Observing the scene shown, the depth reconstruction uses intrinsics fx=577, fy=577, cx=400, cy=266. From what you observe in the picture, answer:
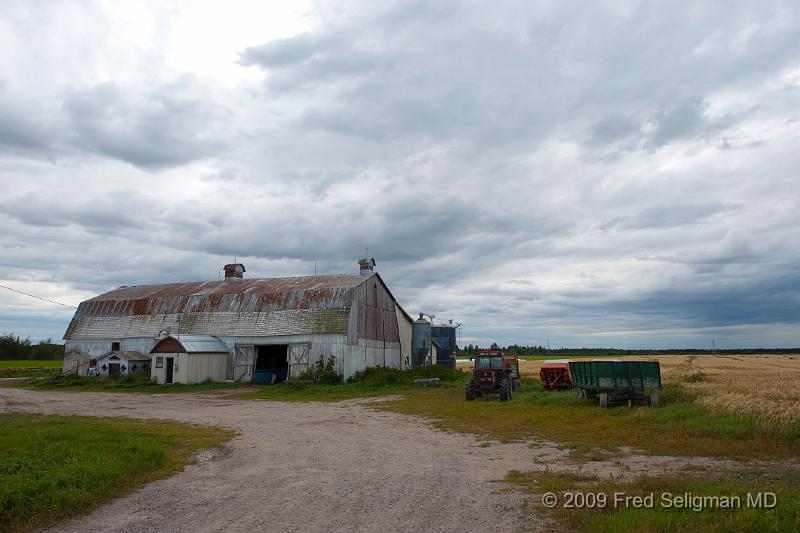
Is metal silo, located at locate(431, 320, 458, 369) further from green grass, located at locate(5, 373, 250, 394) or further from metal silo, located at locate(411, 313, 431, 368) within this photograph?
green grass, located at locate(5, 373, 250, 394)

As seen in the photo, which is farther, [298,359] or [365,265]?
[365,265]

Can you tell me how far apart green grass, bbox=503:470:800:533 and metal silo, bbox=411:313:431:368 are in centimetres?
4194

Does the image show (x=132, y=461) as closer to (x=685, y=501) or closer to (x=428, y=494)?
(x=428, y=494)

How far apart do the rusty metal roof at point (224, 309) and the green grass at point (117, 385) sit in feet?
17.2

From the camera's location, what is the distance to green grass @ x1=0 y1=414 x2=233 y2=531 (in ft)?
28.3

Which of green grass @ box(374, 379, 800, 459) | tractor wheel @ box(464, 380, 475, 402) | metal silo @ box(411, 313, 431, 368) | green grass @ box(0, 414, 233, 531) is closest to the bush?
green grass @ box(374, 379, 800, 459)

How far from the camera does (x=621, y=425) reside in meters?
17.9

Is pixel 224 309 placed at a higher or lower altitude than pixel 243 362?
higher

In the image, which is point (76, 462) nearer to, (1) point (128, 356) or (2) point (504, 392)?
(2) point (504, 392)

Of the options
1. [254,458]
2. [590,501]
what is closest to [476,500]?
[590,501]

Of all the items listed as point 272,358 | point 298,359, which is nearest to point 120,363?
point 272,358

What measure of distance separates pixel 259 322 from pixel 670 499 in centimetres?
3715

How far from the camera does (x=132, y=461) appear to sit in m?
11.8

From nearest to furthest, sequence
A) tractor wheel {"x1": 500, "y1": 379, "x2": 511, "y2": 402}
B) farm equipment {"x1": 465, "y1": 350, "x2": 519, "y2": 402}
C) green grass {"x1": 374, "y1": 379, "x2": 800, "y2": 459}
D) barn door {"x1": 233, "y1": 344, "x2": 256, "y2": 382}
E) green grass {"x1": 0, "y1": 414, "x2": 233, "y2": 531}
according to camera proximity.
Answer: green grass {"x1": 0, "y1": 414, "x2": 233, "y2": 531}
green grass {"x1": 374, "y1": 379, "x2": 800, "y2": 459}
tractor wheel {"x1": 500, "y1": 379, "x2": 511, "y2": 402}
farm equipment {"x1": 465, "y1": 350, "x2": 519, "y2": 402}
barn door {"x1": 233, "y1": 344, "x2": 256, "y2": 382}
